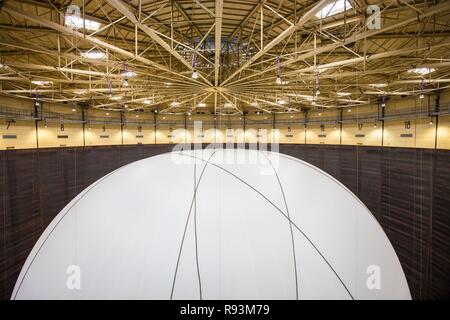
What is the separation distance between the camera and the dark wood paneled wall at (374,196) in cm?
1161

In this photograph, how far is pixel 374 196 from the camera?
16.6 meters

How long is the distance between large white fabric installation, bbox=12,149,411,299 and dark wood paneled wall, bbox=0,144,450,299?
455 inches

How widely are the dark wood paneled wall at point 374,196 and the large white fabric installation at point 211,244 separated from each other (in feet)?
37.9

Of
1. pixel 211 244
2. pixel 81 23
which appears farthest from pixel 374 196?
pixel 81 23

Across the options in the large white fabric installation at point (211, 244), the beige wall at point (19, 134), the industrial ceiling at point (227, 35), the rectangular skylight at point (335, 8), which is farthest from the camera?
the beige wall at point (19, 134)

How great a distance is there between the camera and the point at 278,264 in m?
2.82

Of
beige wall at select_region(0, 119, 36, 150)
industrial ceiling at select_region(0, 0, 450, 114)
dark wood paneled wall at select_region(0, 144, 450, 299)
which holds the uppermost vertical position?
industrial ceiling at select_region(0, 0, 450, 114)

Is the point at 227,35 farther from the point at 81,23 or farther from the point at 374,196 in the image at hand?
the point at 374,196

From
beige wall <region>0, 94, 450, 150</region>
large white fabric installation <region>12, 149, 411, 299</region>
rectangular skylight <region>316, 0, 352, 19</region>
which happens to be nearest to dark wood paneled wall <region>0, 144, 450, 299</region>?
beige wall <region>0, 94, 450, 150</region>

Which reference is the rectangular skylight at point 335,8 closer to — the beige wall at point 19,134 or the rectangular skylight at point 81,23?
the rectangular skylight at point 81,23

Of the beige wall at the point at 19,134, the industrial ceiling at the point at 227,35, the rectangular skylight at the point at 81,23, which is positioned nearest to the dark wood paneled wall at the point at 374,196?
the industrial ceiling at the point at 227,35

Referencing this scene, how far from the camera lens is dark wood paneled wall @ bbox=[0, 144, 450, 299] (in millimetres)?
11609

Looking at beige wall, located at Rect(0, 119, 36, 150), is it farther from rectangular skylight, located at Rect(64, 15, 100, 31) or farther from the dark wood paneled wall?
rectangular skylight, located at Rect(64, 15, 100, 31)

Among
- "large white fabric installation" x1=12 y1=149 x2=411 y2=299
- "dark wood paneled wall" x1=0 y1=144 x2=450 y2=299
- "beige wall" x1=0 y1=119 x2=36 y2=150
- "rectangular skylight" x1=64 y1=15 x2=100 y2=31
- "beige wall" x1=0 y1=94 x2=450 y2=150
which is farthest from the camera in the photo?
"beige wall" x1=0 y1=94 x2=450 y2=150
